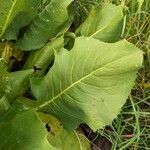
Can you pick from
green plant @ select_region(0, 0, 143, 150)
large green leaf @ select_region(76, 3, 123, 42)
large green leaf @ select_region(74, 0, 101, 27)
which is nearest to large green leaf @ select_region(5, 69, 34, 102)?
green plant @ select_region(0, 0, 143, 150)

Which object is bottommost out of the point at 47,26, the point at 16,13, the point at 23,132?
the point at 23,132

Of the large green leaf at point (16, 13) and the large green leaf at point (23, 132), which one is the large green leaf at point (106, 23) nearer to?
the large green leaf at point (16, 13)

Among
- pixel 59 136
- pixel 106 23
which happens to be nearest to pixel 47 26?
pixel 106 23

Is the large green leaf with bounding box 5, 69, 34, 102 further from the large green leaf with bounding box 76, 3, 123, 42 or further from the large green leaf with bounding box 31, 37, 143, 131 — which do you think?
the large green leaf with bounding box 76, 3, 123, 42

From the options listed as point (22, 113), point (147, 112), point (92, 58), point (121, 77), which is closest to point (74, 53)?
point (92, 58)

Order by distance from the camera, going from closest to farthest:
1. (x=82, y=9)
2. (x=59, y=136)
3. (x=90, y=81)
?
(x=90, y=81)
(x=59, y=136)
(x=82, y=9)

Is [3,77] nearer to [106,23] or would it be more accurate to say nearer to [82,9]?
[106,23]

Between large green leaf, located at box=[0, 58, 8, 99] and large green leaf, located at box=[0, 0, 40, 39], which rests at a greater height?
large green leaf, located at box=[0, 0, 40, 39]

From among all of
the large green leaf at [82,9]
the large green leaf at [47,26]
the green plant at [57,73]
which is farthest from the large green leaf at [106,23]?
the large green leaf at [82,9]
